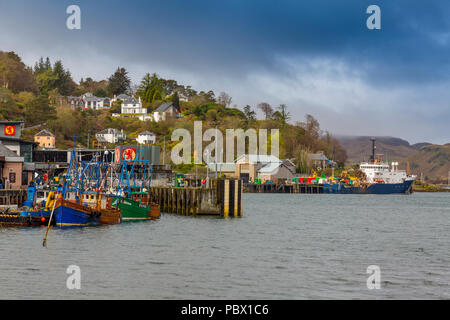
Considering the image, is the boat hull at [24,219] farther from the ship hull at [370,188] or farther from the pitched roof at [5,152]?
the ship hull at [370,188]

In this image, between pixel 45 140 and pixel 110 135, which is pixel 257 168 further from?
pixel 45 140

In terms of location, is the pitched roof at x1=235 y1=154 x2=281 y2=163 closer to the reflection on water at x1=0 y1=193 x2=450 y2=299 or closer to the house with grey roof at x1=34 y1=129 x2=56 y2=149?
the house with grey roof at x1=34 y1=129 x2=56 y2=149

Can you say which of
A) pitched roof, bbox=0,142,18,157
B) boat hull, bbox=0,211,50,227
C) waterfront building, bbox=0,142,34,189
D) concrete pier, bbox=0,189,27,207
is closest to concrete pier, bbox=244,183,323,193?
pitched roof, bbox=0,142,18,157

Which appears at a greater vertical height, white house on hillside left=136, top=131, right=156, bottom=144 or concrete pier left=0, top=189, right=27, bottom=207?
white house on hillside left=136, top=131, right=156, bottom=144

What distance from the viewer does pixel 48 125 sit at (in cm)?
15775

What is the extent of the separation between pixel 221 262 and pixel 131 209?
27540mm

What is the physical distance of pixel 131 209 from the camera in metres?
63.2

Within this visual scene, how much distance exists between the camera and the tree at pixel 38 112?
158 meters

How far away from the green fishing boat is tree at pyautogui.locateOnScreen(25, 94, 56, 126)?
102 metres

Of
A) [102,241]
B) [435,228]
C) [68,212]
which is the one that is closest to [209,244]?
[102,241]

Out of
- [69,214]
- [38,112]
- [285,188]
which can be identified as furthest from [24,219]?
[285,188]

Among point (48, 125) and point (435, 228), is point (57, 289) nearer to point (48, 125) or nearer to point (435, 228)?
point (435, 228)

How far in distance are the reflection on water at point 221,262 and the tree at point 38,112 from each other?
355ft

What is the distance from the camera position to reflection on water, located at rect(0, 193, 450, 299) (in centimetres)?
2914
